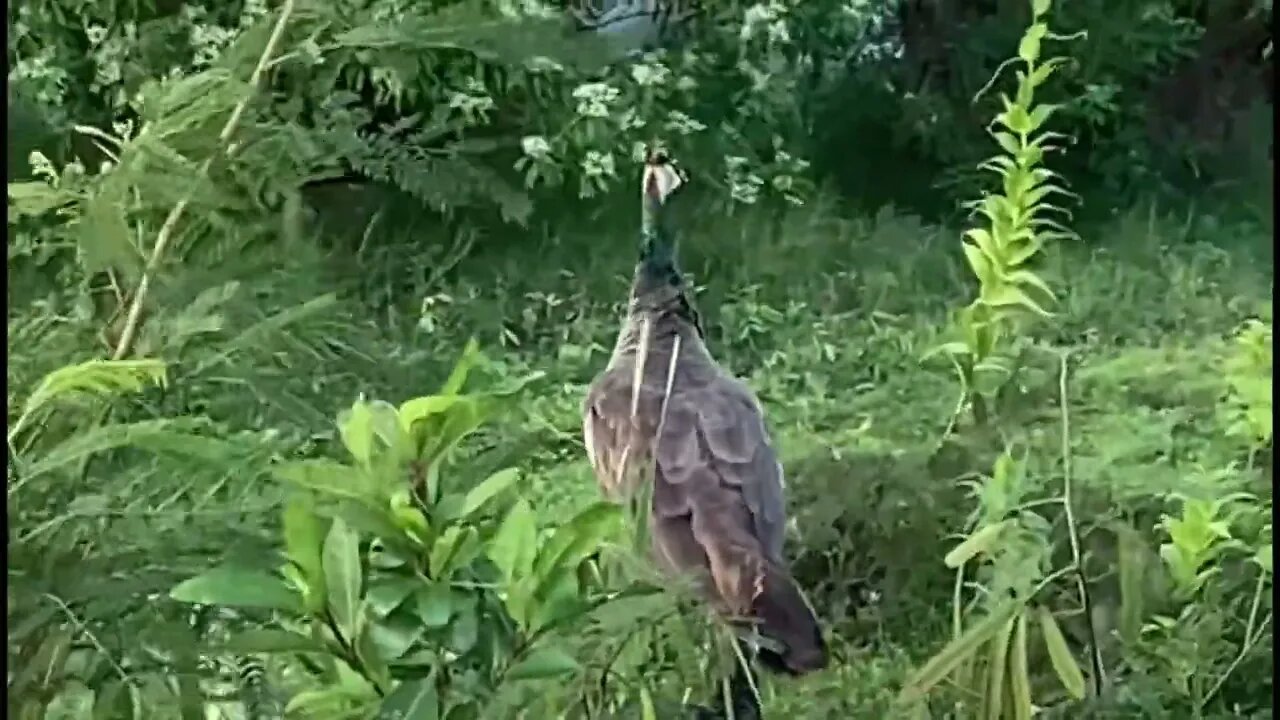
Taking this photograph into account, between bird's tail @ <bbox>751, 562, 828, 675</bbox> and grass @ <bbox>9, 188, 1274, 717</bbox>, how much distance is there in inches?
0.4

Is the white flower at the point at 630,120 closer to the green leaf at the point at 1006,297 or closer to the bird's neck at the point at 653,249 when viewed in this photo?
the bird's neck at the point at 653,249

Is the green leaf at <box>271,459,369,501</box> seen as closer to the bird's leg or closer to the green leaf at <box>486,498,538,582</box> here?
the green leaf at <box>486,498,538,582</box>

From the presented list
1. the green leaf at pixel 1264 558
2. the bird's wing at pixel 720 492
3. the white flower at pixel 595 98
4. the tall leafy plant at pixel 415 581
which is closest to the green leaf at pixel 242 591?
the tall leafy plant at pixel 415 581

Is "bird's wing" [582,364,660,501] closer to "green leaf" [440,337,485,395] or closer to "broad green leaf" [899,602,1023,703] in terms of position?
"green leaf" [440,337,485,395]

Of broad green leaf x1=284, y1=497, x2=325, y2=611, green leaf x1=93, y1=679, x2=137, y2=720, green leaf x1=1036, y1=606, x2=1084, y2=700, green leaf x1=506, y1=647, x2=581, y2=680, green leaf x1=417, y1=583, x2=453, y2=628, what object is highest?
broad green leaf x1=284, y1=497, x2=325, y2=611

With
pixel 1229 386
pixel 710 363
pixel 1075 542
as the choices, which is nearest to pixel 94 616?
pixel 710 363

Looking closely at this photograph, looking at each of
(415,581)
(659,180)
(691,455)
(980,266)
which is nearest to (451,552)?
(415,581)

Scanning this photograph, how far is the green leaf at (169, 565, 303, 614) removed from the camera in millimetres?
858

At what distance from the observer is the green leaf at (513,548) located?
2.87 ft

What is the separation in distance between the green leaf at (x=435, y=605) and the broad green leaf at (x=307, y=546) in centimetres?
6

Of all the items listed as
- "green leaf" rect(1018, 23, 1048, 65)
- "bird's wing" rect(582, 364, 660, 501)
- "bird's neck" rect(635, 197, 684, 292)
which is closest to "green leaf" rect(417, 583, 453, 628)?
"bird's wing" rect(582, 364, 660, 501)

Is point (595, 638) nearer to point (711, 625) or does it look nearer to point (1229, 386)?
point (711, 625)

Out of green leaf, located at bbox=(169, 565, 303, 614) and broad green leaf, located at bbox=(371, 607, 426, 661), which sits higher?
green leaf, located at bbox=(169, 565, 303, 614)

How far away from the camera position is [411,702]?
2.84 feet
